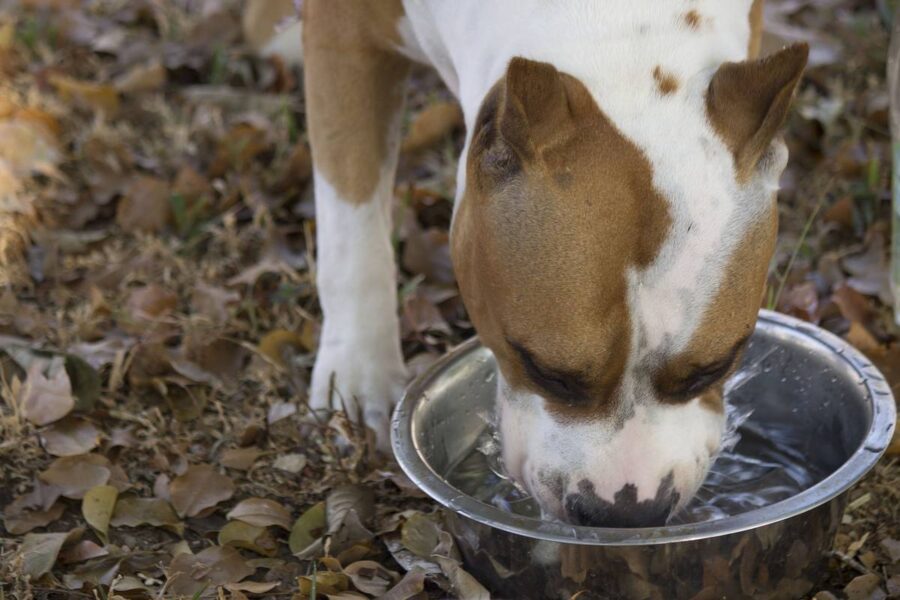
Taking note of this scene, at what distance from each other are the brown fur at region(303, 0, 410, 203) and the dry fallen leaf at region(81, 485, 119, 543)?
86 centimetres

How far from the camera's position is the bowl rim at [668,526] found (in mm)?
2129

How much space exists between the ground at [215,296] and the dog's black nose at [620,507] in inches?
12.0

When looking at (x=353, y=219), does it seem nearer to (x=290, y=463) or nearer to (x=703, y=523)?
(x=290, y=463)

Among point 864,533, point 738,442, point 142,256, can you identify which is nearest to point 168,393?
point 142,256

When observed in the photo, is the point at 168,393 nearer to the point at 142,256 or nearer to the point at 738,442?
the point at 142,256

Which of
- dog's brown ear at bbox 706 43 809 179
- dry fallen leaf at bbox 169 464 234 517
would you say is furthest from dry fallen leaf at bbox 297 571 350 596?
dog's brown ear at bbox 706 43 809 179

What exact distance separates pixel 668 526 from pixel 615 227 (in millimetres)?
513

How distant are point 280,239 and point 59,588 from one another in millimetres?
1533

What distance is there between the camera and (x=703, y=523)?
2.14 meters

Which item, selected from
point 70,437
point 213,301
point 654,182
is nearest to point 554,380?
point 654,182

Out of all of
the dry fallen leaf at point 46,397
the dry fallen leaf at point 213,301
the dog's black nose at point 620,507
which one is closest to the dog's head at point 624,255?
the dog's black nose at point 620,507

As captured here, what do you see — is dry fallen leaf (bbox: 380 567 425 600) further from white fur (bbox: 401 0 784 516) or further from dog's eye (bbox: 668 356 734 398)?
dog's eye (bbox: 668 356 734 398)

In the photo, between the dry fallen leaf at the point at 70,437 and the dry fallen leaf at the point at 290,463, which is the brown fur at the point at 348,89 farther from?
the dry fallen leaf at the point at 70,437

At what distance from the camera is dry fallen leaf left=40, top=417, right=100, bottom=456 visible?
287cm
